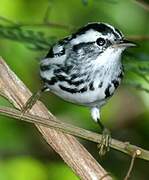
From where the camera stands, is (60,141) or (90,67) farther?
(90,67)

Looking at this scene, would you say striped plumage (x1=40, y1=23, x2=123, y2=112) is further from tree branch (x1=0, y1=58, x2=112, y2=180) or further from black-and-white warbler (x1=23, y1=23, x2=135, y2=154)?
tree branch (x1=0, y1=58, x2=112, y2=180)

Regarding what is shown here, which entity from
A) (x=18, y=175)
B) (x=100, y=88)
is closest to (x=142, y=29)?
(x=18, y=175)

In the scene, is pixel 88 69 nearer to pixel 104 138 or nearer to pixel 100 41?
pixel 100 41

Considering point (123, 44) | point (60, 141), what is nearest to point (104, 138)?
point (60, 141)

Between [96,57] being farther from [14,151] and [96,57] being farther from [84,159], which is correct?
[14,151]

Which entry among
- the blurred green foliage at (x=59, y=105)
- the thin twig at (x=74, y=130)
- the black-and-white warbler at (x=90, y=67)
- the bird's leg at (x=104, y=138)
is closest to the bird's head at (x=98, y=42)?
the black-and-white warbler at (x=90, y=67)

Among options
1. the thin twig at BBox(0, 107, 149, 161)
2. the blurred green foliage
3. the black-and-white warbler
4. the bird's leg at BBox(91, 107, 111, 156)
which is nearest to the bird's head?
the black-and-white warbler
